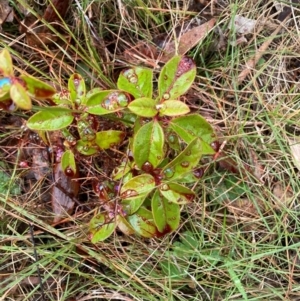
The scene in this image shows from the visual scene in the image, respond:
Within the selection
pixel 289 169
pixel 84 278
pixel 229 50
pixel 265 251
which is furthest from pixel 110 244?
pixel 229 50

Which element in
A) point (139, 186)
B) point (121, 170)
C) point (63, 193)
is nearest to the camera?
point (139, 186)

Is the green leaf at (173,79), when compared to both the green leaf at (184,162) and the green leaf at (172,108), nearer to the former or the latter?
the green leaf at (172,108)

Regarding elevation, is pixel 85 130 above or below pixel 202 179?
above

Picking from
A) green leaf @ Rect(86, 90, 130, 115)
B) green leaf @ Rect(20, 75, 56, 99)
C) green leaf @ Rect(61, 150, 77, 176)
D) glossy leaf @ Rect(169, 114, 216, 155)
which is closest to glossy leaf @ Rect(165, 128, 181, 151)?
glossy leaf @ Rect(169, 114, 216, 155)

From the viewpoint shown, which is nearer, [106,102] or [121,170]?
[106,102]

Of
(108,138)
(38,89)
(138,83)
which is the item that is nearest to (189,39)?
(138,83)

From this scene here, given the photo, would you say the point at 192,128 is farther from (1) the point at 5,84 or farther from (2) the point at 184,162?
(1) the point at 5,84

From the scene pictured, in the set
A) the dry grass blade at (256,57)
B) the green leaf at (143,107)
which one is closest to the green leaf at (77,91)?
the green leaf at (143,107)
